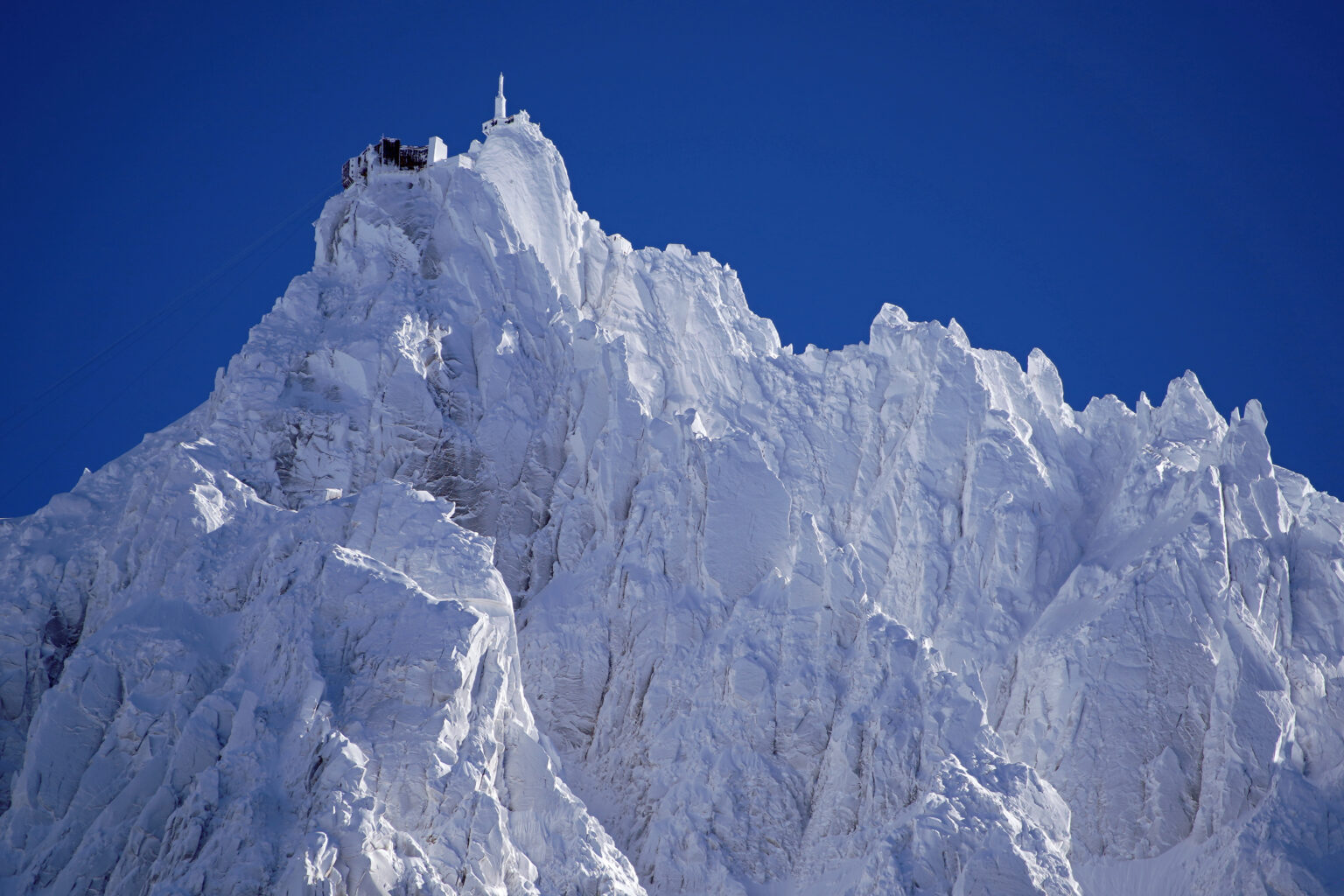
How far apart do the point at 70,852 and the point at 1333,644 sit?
56374mm

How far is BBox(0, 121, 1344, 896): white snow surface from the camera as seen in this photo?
164 ft

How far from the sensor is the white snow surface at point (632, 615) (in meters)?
49.9

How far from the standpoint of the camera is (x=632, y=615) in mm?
67875

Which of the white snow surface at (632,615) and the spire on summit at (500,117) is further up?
the spire on summit at (500,117)

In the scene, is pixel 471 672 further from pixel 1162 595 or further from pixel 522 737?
pixel 1162 595

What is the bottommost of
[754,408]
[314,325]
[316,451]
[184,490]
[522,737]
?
[522,737]

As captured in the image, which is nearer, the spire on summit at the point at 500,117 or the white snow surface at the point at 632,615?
the white snow surface at the point at 632,615

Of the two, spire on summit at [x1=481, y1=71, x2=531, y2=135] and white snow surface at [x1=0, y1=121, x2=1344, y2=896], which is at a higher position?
spire on summit at [x1=481, y1=71, x2=531, y2=135]

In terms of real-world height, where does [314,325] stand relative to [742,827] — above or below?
above

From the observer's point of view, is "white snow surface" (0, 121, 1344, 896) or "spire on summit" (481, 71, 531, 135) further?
"spire on summit" (481, 71, 531, 135)

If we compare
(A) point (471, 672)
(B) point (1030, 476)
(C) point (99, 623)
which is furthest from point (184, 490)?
(B) point (1030, 476)

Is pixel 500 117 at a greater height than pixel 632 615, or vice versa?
pixel 500 117

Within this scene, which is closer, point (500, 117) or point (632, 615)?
point (632, 615)

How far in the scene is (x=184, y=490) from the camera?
63812 mm
